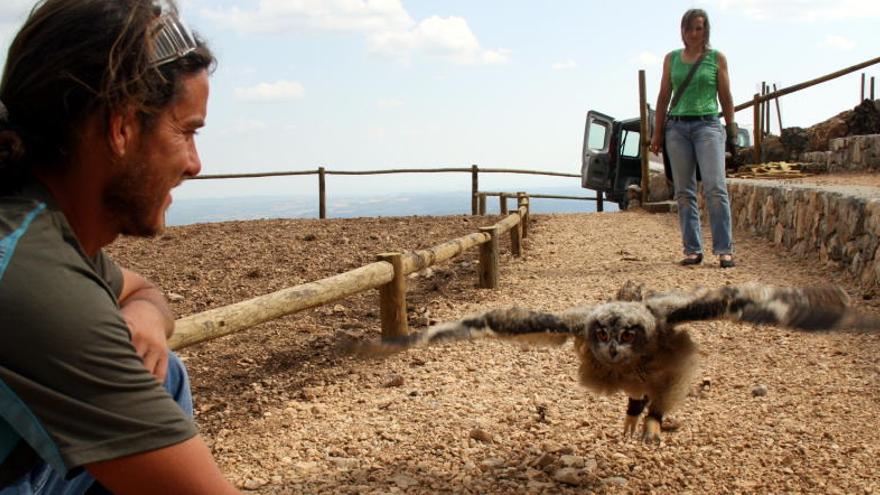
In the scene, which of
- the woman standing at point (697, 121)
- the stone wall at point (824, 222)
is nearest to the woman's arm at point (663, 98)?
the woman standing at point (697, 121)

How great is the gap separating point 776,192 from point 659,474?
634 cm

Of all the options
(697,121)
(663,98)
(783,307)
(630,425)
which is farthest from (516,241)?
(783,307)

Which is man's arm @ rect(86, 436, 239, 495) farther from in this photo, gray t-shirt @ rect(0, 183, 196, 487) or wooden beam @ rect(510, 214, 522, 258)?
wooden beam @ rect(510, 214, 522, 258)

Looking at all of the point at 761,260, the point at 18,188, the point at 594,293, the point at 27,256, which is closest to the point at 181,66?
the point at 18,188

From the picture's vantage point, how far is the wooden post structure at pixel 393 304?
15.6 ft

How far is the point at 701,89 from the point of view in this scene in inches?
255

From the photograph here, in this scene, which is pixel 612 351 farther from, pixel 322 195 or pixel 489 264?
pixel 322 195

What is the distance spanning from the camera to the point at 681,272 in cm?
673

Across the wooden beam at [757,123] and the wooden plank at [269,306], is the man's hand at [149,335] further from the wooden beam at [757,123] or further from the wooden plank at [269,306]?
the wooden beam at [757,123]

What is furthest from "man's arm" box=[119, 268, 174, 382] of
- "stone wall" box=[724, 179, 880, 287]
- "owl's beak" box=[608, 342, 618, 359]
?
"stone wall" box=[724, 179, 880, 287]

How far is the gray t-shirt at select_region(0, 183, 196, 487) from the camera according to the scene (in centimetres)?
112

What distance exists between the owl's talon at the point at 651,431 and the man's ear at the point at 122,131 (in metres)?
2.41

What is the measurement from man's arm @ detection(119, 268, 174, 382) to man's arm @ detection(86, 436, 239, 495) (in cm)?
42

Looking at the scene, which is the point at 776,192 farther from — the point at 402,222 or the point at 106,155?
the point at 106,155
